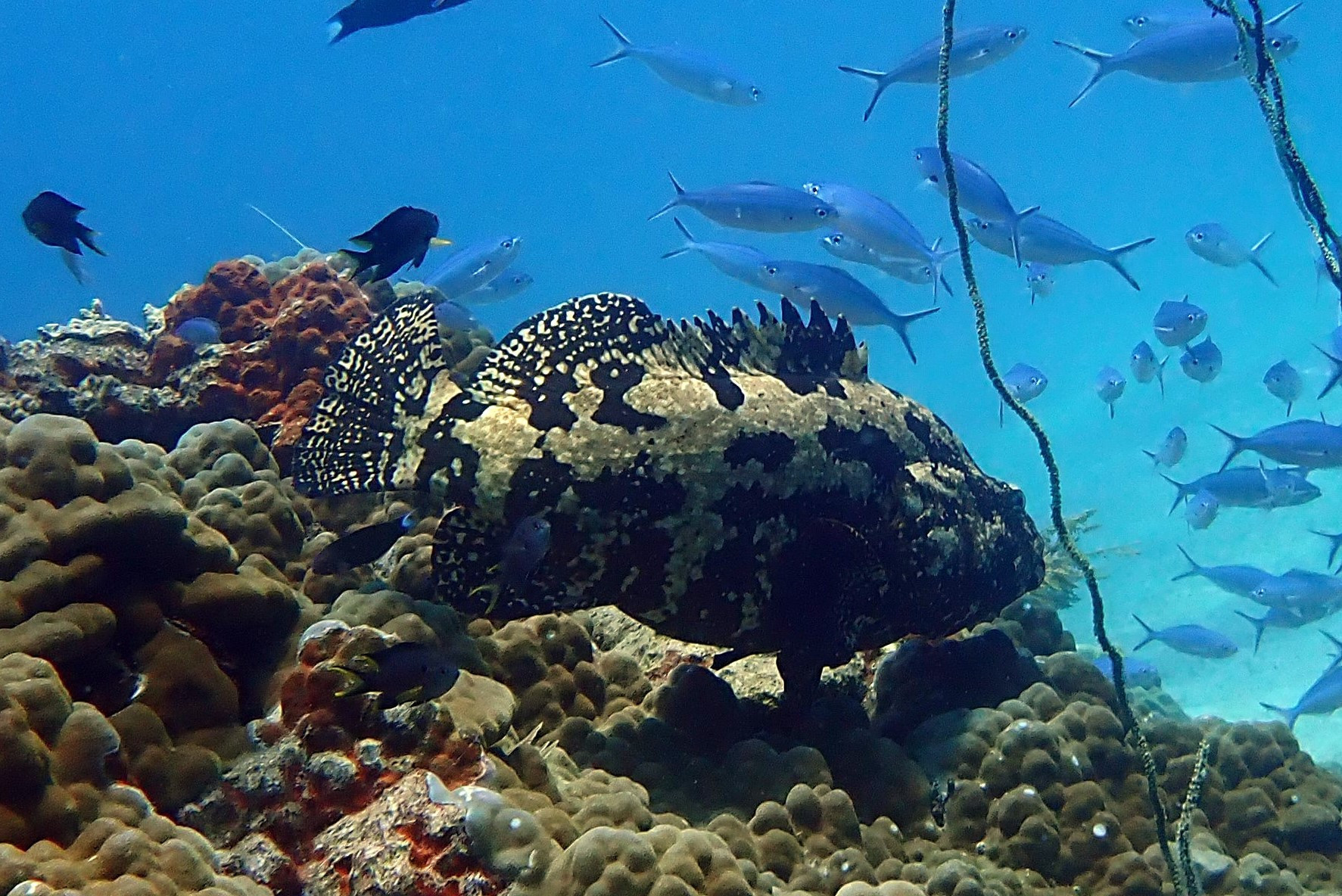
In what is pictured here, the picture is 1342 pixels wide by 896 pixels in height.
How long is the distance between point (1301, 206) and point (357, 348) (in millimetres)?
4966

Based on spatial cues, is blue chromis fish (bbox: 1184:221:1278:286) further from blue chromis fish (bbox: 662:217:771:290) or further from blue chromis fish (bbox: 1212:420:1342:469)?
blue chromis fish (bbox: 662:217:771:290)

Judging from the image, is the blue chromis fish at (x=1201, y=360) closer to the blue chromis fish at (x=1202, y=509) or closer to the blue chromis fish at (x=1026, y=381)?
the blue chromis fish at (x=1202, y=509)

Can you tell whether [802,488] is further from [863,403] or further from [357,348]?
[357,348]

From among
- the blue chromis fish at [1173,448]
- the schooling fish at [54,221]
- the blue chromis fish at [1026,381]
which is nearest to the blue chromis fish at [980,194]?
the blue chromis fish at [1026,381]

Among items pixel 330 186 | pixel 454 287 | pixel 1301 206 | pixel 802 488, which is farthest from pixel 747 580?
pixel 330 186

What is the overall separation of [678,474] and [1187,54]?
6.58 meters

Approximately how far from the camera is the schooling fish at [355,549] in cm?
415

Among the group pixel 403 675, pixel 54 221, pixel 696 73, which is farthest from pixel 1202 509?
pixel 54 221

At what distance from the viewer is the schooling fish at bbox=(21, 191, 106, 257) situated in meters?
→ 5.75

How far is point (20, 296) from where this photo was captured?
93.2 m

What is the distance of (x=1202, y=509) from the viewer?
9.95 m

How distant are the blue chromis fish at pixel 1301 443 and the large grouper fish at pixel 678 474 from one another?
5384 mm

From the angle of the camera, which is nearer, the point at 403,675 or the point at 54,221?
the point at 403,675

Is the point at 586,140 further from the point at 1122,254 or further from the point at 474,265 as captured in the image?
the point at 1122,254
